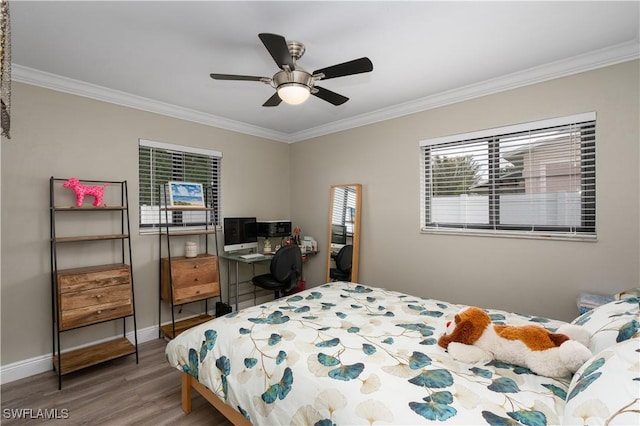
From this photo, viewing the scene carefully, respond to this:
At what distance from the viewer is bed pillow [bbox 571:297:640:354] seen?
1.22 meters

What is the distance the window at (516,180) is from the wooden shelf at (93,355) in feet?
10.3

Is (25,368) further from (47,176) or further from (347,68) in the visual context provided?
(347,68)

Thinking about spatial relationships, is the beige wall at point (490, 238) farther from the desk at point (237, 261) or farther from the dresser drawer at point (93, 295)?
the dresser drawer at point (93, 295)

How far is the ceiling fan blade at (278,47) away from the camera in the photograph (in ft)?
5.09

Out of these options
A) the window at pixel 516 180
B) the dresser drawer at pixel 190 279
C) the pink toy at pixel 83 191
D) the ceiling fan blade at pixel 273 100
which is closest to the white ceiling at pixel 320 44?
the ceiling fan blade at pixel 273 100

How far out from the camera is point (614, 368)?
3.28 feet

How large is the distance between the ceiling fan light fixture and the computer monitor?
208 centimetres

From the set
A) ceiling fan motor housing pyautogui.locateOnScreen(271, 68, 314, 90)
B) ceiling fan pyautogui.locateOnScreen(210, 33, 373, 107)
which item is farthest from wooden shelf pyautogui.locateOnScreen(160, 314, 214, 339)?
ceiling fan motor housing pyautogui.locateOnScreen(271, 68, 314, 90)

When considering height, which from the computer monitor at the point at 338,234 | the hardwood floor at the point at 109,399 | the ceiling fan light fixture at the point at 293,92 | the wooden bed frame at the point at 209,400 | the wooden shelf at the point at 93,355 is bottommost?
the hardwood floor at the point at 109,399

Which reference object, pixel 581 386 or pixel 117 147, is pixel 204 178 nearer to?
pixel 117 147

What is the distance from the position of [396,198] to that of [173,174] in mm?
2532

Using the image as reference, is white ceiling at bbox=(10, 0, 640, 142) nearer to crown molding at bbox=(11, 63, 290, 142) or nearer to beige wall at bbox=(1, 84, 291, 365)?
crown molding at bbox=(11, 63, 290, 142)

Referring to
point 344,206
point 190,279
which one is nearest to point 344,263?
point 344,206

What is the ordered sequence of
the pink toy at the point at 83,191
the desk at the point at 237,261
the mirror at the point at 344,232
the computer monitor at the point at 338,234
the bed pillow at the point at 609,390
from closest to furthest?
1. the bed pillow at the point at 609,390
2. the pink toy at the point at 83,191
3. the desk at the point at 237,261
4. the mirror at the point at 344,232
5. the computer monitor at the point at 338,234
